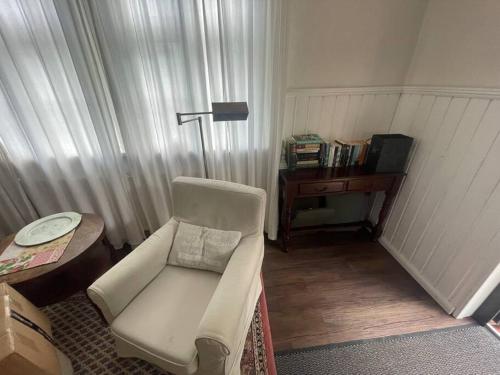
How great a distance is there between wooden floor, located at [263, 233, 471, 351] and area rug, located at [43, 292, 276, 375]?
0.33ft

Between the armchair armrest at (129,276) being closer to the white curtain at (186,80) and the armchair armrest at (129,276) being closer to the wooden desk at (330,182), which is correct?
the white curtain at (186,80)

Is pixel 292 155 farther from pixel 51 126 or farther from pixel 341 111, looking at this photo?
pixel 51 126

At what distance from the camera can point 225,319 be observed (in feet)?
2.63

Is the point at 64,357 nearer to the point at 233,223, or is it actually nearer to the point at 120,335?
the point at 120,335

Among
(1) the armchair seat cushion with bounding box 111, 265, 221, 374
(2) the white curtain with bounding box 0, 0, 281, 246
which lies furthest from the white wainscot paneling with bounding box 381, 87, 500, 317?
(1) the armchair seat cushion with bounding box 111, 265, 221, 374

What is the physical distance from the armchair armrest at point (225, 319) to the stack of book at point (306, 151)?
3.04 ft

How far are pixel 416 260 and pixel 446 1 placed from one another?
1.79m


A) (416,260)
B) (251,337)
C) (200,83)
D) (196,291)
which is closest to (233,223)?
(196,291)

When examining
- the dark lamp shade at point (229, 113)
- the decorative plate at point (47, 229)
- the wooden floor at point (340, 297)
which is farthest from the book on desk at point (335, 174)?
the decorative plate at point (47, 229)

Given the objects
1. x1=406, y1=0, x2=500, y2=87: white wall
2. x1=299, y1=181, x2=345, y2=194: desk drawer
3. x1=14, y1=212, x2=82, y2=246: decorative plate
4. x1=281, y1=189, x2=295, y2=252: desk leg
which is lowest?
x1=281, y1=189, x2=295, y2=252: desk leg

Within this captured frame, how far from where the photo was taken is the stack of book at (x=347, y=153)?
1700 mm

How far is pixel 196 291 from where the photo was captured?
111cm

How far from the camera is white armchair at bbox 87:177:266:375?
0.83 m

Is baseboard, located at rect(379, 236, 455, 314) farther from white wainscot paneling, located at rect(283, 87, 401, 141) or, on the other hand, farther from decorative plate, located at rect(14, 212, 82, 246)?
decorative plate, located at rect(14, 212, 82, 246)
